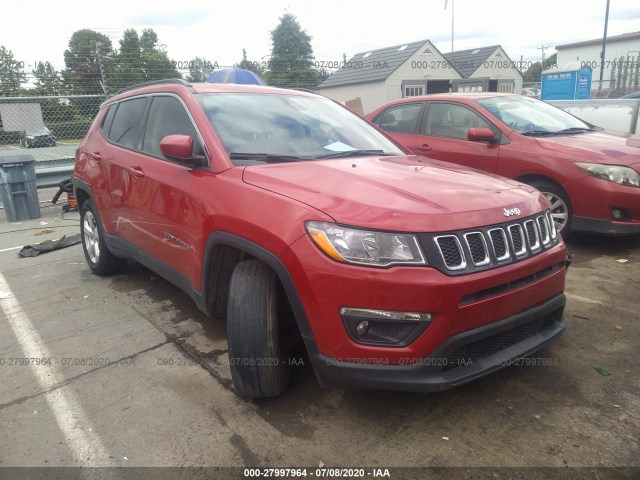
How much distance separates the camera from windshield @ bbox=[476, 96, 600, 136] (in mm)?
5391

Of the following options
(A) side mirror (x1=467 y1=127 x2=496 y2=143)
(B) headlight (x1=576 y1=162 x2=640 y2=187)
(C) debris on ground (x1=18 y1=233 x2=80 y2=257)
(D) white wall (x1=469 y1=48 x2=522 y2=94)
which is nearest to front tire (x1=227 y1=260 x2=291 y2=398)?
(A) side mirror (x1=467 y1=127 x2=496 y2=143)

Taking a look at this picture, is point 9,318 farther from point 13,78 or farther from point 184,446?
point 13,78

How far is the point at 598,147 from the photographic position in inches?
193

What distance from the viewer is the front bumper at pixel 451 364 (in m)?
2.11

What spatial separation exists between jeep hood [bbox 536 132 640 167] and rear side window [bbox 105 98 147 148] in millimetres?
3947

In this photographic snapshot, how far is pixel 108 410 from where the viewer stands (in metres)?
2.63

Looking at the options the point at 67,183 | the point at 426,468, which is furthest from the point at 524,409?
the point at 67,183

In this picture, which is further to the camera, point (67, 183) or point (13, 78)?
point (13, 78)

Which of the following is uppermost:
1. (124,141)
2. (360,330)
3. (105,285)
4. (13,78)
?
(13,78)

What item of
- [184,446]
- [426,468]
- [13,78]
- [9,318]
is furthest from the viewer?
[13,78]

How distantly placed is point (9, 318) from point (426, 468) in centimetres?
355

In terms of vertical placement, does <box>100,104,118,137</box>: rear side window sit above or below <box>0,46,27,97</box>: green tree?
below

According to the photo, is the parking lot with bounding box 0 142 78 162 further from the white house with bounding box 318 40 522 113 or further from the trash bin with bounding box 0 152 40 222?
the white house with bounding box 318 40 522 113

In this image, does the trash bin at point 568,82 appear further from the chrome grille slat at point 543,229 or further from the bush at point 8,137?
the bush at point 8,137
